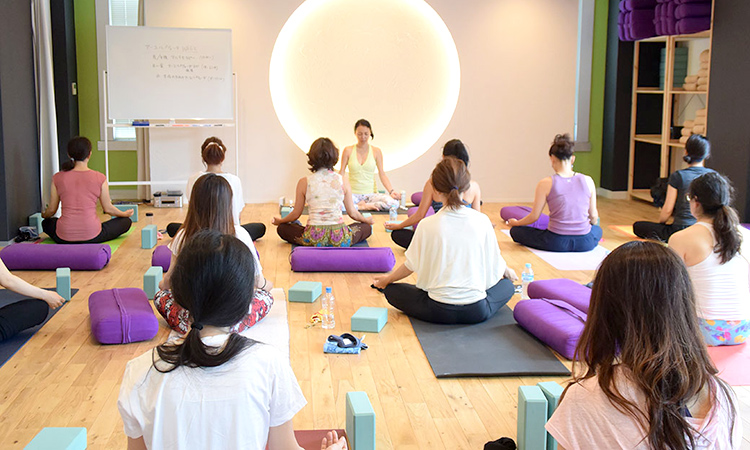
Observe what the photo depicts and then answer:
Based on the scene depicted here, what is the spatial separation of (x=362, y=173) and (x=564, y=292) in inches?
135

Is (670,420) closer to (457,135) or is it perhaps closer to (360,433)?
(360,433)

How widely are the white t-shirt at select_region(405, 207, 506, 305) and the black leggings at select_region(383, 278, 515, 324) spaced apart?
0.03 meters

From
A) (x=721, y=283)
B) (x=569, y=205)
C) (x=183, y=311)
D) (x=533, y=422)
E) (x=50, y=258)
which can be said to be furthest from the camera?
(x=569, y=205)

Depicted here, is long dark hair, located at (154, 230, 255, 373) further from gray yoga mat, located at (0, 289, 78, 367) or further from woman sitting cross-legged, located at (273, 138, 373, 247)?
woman sitting cross-legged, located at (273, 138, 373, 247)

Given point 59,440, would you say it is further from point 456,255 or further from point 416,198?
point 416,198

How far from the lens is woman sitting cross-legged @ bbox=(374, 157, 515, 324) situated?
3.71m

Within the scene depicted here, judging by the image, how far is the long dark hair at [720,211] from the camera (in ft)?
10.9

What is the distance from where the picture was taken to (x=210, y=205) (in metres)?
3.30

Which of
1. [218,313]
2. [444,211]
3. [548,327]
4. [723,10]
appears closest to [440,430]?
[548,327]

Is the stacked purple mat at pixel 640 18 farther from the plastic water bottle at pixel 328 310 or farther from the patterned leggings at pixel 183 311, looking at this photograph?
the patterned leggings at pixel 183 311

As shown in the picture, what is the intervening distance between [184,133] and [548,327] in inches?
204

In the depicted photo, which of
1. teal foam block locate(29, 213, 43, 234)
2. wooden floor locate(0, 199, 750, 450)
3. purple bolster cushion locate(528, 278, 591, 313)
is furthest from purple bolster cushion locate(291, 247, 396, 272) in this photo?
teal foam block locate(29, 213, 43, 234)

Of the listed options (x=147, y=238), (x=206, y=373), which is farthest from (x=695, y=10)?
(x=206, y=373)

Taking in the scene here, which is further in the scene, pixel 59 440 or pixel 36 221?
pixel 36 221
